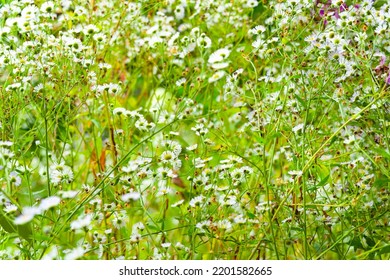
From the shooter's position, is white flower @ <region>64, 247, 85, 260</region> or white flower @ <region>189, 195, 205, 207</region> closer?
white flower @ <region>64, 247, 85, 260</region>

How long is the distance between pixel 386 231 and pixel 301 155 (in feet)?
0.57

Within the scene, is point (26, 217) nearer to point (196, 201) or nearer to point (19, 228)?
point (19, 228)

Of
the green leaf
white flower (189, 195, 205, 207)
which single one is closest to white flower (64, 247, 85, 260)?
the green leaf

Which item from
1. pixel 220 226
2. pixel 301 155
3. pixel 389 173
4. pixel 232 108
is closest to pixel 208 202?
Result: pixel 220 226

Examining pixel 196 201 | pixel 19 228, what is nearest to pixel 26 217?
pixel 19 228

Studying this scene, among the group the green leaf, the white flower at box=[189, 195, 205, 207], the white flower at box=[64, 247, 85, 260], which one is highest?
the white flower at box=[189, 195, 205, 207]

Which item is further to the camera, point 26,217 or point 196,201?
point 196,201

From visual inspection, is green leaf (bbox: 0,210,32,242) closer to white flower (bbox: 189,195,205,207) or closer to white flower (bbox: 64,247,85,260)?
white flower (bbox: 64,247,85,260)

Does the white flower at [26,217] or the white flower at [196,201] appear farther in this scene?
the white flower at [196,201]

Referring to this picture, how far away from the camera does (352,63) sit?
93cm

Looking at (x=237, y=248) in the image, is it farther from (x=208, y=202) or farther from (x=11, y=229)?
(x=11, y=229)

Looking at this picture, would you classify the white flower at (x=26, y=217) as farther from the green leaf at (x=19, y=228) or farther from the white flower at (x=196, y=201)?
the white flower at (x=196, y=201)

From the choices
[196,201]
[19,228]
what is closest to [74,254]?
[19,228]

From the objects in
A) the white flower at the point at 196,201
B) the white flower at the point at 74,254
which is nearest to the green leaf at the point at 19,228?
the white flower at the point at 74,254
